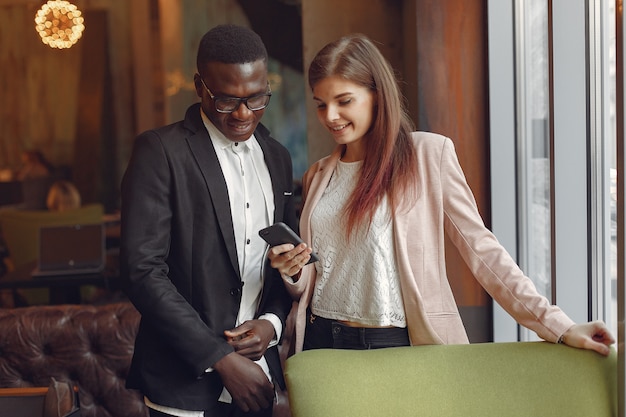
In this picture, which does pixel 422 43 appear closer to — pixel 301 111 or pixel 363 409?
pixel 363 409

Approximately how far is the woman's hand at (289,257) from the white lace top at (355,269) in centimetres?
14

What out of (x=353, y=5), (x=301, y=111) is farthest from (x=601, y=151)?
(x=301, y=111)

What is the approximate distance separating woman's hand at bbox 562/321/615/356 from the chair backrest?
491 cm

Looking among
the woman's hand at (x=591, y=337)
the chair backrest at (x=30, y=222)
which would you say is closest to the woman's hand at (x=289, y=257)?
the woman's hand at (x=591, y=337)

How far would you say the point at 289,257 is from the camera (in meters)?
1.81

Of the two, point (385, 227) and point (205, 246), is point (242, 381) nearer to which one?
point (205, 246)

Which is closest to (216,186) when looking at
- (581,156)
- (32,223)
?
(581,156)

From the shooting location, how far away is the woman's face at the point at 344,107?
1912 mm

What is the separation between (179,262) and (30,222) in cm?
466

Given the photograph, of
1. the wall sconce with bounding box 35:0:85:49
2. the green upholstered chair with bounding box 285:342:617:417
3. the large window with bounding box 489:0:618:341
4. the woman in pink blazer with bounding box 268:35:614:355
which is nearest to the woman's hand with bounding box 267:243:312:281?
the woman in pink blazer with bounding box 268:35:614:355

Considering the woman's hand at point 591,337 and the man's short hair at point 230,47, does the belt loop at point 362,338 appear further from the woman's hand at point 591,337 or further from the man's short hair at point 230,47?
the man's short hair at point 230,47

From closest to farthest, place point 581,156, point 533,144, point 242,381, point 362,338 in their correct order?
point 242,381 → point 362,338 → point 581,156 → point 533,144

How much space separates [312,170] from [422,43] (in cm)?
125

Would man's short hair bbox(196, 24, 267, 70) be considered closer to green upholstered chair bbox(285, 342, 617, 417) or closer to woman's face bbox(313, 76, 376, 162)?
woman's face bbox(313, 76, 376, 162)
